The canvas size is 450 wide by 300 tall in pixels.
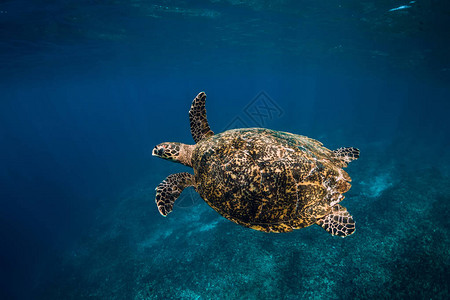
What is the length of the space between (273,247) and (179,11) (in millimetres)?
15140

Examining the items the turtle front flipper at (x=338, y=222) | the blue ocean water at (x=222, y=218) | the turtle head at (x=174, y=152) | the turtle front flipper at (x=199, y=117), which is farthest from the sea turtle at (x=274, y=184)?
the blue ocean water at (x=222, y=218)

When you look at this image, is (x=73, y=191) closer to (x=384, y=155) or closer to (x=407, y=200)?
(x=407, y=200)

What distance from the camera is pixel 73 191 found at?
2623 cm

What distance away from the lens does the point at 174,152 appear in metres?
4.37

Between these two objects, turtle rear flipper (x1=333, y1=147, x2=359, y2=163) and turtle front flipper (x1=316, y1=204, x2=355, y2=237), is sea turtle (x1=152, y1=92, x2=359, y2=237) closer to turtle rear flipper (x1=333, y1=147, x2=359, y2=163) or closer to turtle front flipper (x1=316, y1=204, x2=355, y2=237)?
turtle front flipper (x1=316, y1=204, x2=355, y2=237)

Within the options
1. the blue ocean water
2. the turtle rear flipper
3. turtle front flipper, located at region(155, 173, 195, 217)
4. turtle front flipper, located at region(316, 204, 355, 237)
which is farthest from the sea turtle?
the blue ocean water

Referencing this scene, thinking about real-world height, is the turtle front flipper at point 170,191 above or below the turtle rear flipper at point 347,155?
below

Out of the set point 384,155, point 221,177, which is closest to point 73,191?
point 221,177

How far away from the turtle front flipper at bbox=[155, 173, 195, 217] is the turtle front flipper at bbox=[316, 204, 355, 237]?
2652 millimetres

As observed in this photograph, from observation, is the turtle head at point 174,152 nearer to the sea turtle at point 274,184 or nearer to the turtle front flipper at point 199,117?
the turtle front flipper at point 199,117

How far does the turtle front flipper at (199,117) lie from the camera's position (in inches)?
177

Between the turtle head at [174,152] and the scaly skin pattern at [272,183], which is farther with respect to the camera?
the turtle head at [174,152]

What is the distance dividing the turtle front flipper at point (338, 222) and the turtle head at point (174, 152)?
2.96 metres

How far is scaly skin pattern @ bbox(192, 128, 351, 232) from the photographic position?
2.95 meters
